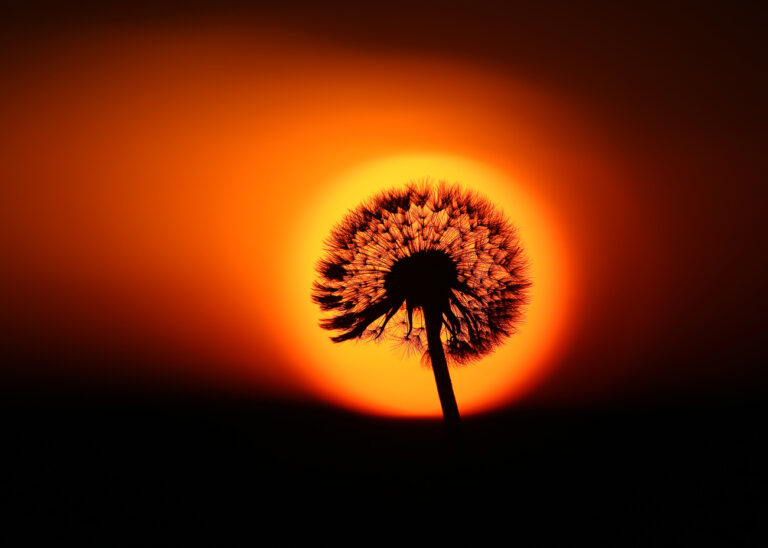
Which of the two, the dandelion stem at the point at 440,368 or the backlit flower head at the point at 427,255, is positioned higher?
the backlit flower head at the point at 427,255

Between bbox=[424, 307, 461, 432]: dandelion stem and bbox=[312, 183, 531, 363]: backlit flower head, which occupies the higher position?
bbox=[312, 183, 531, 363]: backlit flower head

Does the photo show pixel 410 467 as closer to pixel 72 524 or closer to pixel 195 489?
pixel 195 489

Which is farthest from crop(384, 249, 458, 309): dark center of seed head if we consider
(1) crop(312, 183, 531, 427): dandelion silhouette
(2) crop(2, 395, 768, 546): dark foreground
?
(2) crop(2, 395, 768, 546): dark foreground

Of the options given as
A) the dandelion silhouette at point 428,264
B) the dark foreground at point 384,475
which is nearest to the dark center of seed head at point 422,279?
the dandelion silhouette at point 428,264

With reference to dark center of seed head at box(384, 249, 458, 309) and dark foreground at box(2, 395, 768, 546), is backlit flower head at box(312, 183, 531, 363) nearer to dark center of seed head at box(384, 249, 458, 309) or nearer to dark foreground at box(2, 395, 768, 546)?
dark center of seed head at box(384, 249, 458, 309)

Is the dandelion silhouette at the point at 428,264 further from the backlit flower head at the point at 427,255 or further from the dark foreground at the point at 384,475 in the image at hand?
the dark foreground at the point at 384,475

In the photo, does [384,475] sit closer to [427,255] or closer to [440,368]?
[440,368]
